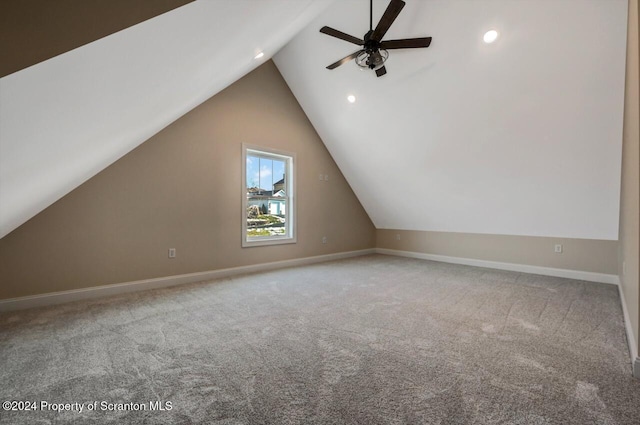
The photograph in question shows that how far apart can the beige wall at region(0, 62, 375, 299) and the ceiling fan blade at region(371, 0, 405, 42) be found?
2.51 metres

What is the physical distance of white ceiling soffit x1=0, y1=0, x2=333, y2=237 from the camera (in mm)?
801

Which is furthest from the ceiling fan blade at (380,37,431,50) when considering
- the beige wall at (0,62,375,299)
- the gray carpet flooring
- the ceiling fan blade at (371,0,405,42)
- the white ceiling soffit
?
the gray carpet flooring

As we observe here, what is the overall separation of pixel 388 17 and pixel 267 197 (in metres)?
3.24

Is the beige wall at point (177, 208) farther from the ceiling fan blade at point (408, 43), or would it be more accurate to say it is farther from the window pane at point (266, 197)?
the ceiling fan blade at point (408, 43)

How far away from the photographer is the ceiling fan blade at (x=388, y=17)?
225cm

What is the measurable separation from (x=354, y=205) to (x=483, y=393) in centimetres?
495

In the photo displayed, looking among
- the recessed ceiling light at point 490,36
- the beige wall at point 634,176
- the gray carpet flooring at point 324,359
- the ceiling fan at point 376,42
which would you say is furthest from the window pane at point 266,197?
the beige wall at point 634,176

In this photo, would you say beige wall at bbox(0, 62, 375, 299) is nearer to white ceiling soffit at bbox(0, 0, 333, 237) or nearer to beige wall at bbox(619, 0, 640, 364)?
white ceiling soffit at bbox(0, 0, 333, 237)

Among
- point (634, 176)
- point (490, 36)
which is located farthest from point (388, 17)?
point (634, 176)

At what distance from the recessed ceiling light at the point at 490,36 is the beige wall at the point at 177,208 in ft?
10.4

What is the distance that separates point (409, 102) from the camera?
12.9 feet

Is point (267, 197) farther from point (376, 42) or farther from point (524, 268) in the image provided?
point (524, 268)

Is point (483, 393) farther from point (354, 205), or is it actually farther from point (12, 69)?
point (354, 205)

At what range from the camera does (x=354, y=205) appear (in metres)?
6.29
